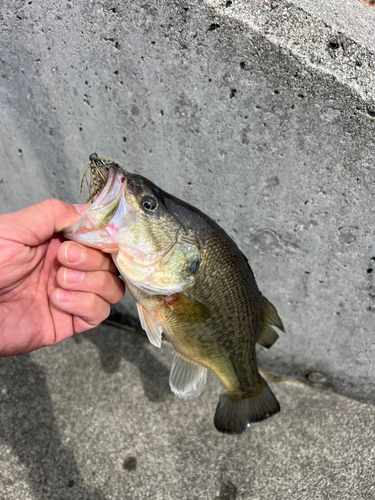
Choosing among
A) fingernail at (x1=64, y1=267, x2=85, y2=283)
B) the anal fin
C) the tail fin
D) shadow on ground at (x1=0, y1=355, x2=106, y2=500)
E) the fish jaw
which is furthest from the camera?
shadow on ground at (x1=0, y1=355, x2=106, y2=500)

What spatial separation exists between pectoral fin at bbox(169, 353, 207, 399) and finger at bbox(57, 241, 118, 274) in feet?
2.13

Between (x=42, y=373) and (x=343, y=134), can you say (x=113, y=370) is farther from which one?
(x=343, y=134)

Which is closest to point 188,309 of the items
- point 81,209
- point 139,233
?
point 139,233

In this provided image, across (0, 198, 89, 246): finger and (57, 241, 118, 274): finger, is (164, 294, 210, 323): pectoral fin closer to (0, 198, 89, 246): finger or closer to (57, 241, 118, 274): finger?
(57, 241, 118, 274): finger

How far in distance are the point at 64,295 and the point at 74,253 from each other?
10.8 inches

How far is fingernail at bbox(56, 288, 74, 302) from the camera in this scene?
1.66m

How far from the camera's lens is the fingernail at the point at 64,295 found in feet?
5.45

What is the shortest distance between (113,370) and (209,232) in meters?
1.69

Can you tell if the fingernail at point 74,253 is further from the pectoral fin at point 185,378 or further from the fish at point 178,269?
the pectoral fin at point 185,378

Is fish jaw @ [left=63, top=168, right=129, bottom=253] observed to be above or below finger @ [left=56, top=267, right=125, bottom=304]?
above

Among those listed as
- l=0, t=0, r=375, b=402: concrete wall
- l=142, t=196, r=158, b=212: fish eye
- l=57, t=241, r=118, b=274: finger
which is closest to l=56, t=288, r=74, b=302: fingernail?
l=57, t=241, r=118, b=274: finger

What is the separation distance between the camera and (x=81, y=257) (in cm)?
152

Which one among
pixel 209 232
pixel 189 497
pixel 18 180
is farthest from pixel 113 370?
pixel 209 232

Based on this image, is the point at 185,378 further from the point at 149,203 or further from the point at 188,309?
the point at 149,203
